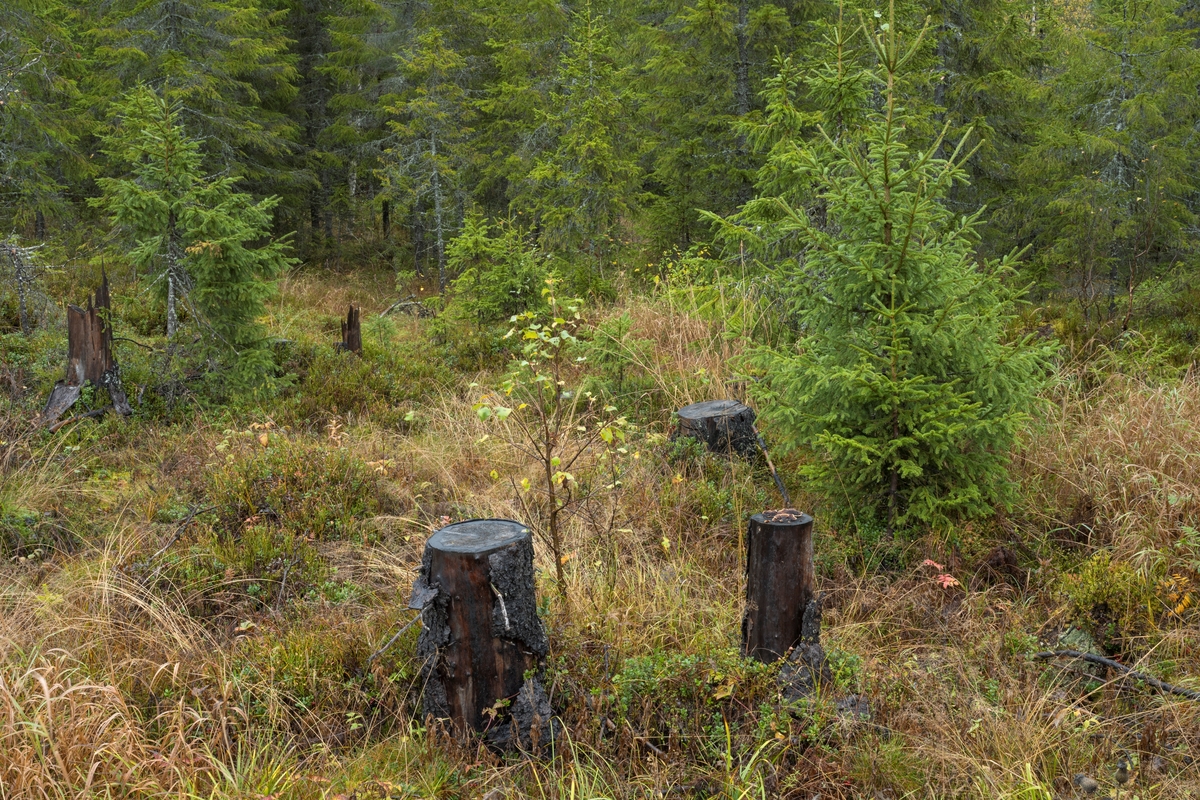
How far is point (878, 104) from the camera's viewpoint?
30.8ft

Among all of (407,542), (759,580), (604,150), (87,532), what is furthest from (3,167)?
(759,580)

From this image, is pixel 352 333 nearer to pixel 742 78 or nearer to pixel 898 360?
pixel 898 360

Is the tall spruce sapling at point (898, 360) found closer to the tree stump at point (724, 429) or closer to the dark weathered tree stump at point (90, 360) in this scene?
the tree stump at point (724, 429)

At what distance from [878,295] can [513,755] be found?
3101mm

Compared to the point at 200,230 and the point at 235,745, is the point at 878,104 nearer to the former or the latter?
the point at 200,230

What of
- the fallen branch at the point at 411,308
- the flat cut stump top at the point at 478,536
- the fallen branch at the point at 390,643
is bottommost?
the fallen branch at the point at 411,308

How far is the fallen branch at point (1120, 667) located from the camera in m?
3.23

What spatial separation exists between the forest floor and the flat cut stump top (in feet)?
1.88

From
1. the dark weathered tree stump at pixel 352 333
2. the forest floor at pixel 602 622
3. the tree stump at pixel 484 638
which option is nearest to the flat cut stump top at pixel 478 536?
the tree stump at pixel 484 638

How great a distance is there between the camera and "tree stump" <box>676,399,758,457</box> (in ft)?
19.1

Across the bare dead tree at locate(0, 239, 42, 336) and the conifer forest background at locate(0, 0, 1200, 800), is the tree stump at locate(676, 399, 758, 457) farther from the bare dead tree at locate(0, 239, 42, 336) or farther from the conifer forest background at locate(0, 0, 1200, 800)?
the bare dead tree at locate(0, 239, 42, 336)

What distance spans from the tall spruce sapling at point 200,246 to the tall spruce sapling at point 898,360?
17.6ft

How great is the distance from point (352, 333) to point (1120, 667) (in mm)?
8072

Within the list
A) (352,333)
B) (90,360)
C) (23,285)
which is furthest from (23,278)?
(352,333)
